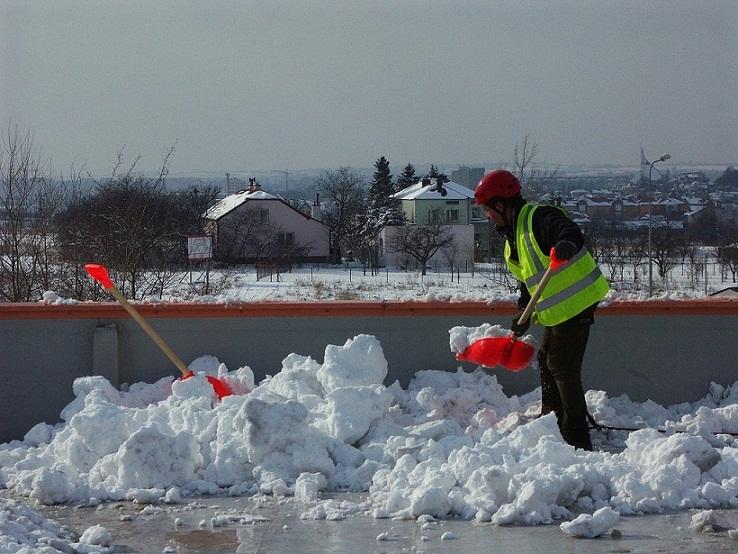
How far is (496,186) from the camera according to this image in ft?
22.5

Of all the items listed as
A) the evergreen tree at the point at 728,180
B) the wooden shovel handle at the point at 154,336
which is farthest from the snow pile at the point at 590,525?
the evergreen tree at the point at 728,180

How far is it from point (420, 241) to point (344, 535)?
199 feet

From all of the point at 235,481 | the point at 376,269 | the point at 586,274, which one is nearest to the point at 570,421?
the point at 586,274

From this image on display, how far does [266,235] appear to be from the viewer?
219ft

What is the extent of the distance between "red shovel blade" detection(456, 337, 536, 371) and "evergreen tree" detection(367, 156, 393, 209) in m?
68.9

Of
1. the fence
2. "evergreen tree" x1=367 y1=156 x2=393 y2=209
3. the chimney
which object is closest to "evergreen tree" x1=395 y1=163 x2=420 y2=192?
"evergreen tree" x1=367 y1=156 x2=393 y2=209

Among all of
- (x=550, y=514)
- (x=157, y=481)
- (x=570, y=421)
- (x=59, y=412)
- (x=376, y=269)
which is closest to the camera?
(x=550, y=514)

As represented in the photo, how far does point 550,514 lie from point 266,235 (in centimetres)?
6189

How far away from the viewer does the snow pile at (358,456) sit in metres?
5.55

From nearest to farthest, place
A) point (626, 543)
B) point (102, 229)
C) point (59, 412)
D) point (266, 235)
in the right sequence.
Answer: point (626, 543)
point (59, 412)
point (102, 229)
point (266, 235)

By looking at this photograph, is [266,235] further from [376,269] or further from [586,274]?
[586,274]

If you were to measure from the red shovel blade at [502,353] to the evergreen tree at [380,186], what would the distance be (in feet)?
226

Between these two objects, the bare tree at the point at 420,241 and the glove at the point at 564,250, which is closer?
the glove at the point at 564,250

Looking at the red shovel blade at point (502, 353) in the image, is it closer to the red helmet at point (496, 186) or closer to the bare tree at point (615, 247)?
the red helmet at point (496, 186)
